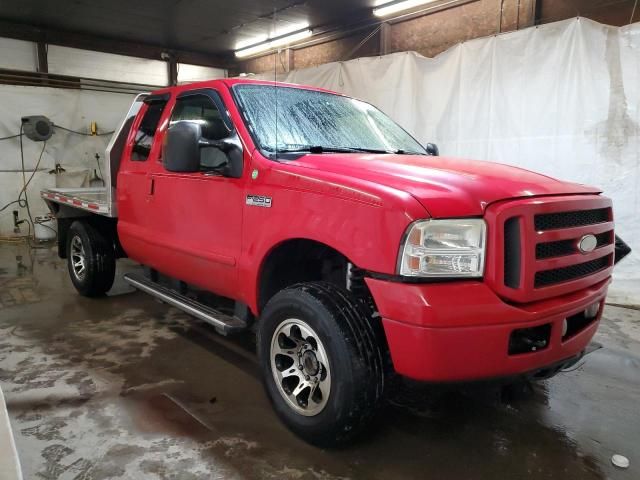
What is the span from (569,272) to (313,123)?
70.5 inches

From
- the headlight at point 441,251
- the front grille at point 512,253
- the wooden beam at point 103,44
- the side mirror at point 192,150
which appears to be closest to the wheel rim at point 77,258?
the side mirror at point 192,150

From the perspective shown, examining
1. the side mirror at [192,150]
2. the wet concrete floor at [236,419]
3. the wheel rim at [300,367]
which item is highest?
the side mirror at [192,150]

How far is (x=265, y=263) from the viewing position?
2.76m

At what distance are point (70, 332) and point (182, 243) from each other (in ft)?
4.82

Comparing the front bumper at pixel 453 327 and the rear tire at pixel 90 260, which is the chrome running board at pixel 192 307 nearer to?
the rear tire at pixel 90 260

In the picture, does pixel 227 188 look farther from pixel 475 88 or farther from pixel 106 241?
pixel 475 88

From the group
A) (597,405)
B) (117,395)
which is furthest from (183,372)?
(597,405)

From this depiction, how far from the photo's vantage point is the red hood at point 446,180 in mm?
2023

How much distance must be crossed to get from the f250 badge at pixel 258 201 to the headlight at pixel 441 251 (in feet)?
3.10

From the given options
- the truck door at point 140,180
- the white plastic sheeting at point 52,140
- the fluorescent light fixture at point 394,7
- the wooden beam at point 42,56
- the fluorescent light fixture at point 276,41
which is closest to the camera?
the truck door at point 140,180

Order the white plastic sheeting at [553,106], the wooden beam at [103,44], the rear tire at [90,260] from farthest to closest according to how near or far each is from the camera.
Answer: the wooden beam at [103,44] → the white plastic sheeting at [553,106] → the rear tire at [90,260]

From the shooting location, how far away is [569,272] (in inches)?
88.6

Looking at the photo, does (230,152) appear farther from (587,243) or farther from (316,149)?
(587,243)

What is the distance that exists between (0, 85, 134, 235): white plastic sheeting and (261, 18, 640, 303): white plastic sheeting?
6857 millimetres
